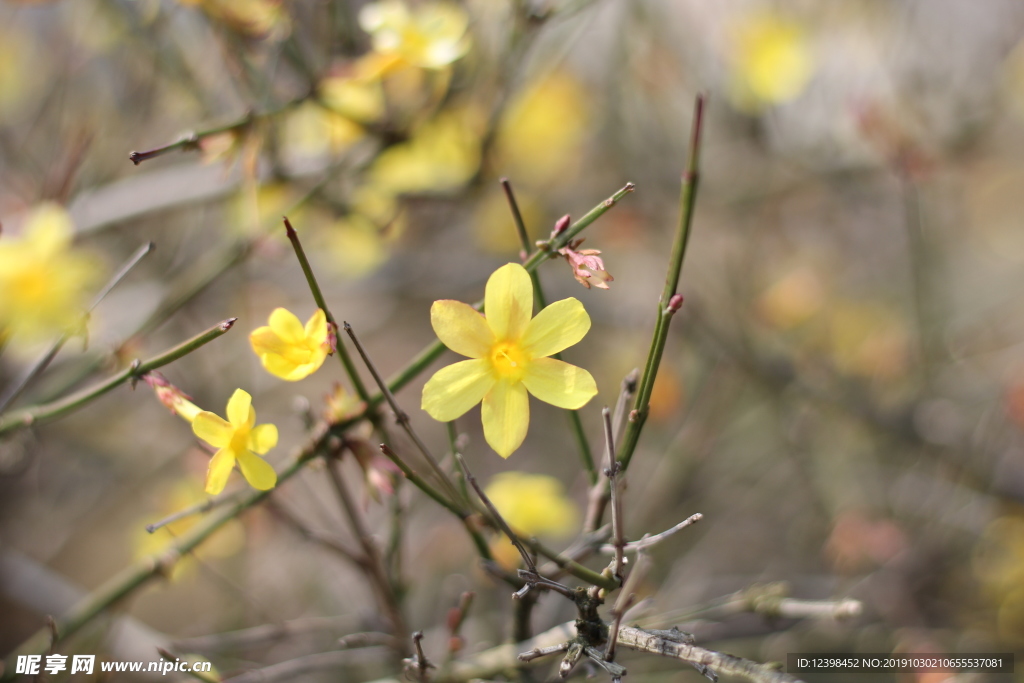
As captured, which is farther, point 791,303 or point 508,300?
point 791,303

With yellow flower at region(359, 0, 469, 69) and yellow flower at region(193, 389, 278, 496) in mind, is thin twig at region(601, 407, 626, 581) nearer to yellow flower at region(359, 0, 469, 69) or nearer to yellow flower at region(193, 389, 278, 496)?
yellow flower at region(193, 389, 278, 496)

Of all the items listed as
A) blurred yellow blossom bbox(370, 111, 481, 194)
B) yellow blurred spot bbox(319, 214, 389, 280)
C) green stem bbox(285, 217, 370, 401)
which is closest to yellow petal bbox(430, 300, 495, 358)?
green stem bbox(285, 217, 370, 401)

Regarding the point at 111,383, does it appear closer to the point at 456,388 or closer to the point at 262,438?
the point at 262,438

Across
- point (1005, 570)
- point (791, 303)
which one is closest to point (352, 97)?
point (791, 303)

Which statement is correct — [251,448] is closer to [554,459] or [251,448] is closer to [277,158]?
[277,158]

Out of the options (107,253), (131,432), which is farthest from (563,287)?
(131,432)

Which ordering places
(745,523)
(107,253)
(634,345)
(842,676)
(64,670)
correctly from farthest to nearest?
(634,345)
(745,523)
(107,253)
(842,676)
(64,670)

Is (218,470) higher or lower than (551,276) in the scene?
lower
